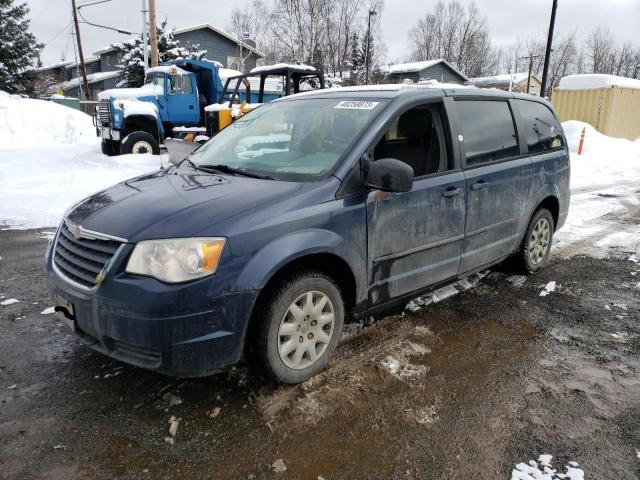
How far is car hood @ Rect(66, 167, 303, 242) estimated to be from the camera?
8.68 ft

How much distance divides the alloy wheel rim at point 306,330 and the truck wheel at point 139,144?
11.6 m

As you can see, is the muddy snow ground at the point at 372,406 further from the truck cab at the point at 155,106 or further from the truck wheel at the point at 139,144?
the truck cab at the point at 155,106

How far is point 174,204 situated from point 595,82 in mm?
22129

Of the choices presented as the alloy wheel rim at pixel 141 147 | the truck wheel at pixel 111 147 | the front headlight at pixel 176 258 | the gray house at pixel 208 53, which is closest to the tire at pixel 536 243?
the front headlight at pixel 176 258

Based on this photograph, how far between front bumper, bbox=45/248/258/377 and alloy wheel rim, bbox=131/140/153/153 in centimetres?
1153

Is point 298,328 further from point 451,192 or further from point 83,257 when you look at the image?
point 451,192

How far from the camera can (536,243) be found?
5.15m

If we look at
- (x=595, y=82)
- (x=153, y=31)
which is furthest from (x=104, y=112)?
(x=595, y=82)

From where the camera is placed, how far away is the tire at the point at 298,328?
2.79m

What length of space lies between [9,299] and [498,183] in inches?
167

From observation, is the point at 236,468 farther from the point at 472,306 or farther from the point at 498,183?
the point at 498,183

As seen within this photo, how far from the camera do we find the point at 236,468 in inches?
93.6

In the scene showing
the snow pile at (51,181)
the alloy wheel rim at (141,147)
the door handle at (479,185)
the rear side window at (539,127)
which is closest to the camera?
the door handle at (479,185)

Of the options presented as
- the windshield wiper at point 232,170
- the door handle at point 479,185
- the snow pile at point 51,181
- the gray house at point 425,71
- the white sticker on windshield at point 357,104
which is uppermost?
the gray house at point 425,71
